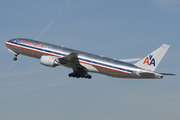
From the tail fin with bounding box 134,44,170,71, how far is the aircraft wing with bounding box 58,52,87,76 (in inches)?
498

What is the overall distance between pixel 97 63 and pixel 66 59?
620 cm

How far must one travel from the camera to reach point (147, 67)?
202 feet

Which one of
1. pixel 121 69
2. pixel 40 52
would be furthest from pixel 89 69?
pixel 40 52

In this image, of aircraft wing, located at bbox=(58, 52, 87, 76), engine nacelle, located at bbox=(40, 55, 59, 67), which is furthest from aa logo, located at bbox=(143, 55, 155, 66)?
engine nacelle, located at bbox=(40, 55, 59, 67)

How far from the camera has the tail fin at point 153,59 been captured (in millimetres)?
60812

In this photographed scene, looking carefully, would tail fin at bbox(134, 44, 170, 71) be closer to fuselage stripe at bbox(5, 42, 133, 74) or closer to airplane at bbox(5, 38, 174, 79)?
airplane at bbox(5, 38, 174, 79)

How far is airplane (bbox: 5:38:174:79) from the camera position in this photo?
6119 cm

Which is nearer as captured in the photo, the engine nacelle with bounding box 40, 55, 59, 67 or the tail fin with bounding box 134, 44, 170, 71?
the tail fin with bounding box 134, 44, 170, 71

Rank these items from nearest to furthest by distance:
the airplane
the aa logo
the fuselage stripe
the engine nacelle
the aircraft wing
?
the airplane → the aa logo → the fuselage stripe → the aircraft wing → the engine nacelle

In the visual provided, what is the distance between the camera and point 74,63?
67000 mm

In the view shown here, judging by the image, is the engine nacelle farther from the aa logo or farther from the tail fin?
the aa logo

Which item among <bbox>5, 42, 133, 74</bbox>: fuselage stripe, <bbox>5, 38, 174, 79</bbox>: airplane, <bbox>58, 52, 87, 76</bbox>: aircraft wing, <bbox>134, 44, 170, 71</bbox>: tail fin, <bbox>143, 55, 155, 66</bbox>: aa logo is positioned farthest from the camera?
<bbox>58, 52, 87, 76</bbox>: aircraft wing

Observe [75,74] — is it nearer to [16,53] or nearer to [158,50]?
[16,53]

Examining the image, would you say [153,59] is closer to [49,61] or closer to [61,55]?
[61,55]
